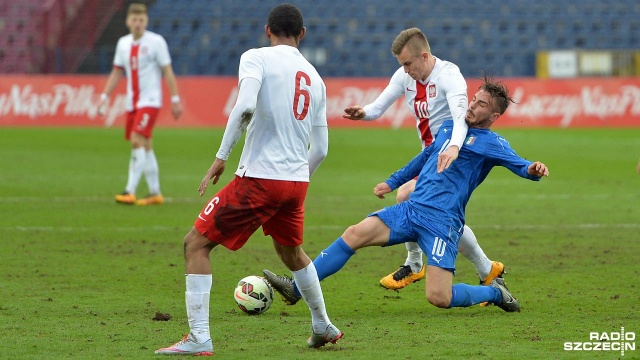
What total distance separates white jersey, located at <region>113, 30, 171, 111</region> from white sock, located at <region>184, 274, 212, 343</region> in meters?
8.53

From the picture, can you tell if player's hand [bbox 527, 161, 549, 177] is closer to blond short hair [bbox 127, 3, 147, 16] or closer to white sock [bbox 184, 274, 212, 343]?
white sock [bbox 184, 274, 212, 343]

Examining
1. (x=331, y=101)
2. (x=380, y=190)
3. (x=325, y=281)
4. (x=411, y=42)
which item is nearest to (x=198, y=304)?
(x=380, y=190)

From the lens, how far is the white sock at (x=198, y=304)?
18.8 ft

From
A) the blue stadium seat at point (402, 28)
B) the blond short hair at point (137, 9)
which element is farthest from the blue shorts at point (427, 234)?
the blue stadium seat at point (402, 28)

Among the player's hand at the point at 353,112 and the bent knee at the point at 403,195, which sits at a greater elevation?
the player's hand at the point at 353,112

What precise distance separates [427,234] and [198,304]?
1.67 m

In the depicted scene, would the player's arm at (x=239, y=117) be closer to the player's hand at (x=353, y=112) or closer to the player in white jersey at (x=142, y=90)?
the player's hand at (x=353, y=112)

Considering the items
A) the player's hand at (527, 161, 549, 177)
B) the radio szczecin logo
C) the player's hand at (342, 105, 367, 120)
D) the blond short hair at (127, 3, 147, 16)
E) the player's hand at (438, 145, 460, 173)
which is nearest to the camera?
the radio szczecin logo

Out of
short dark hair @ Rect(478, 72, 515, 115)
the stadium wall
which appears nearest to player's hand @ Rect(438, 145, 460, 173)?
short dark hair @ Rect(478, 72, 515, 115)

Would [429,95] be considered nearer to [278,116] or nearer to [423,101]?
[423,101]

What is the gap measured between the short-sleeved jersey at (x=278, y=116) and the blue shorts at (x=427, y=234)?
3.67ft

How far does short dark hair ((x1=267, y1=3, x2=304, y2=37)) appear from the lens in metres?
5.91

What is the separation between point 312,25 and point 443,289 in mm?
27498

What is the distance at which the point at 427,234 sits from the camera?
6707 millimetres
